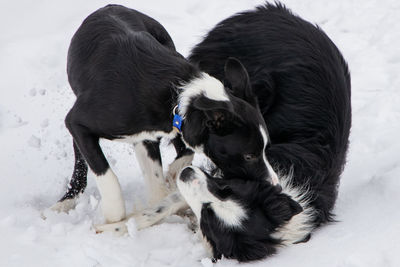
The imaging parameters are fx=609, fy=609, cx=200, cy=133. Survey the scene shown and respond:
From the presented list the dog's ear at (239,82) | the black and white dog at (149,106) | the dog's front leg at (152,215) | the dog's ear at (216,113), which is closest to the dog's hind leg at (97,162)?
the black and white dog at (149,106)

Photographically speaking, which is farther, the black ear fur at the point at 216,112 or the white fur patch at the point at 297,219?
the white fur patch at the point at 297,219

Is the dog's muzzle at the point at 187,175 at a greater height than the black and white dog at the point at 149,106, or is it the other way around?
the black and white dog at the point at 149,106

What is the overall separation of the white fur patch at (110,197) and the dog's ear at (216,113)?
2.61 feet

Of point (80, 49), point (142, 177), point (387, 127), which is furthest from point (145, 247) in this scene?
point (387, 127)

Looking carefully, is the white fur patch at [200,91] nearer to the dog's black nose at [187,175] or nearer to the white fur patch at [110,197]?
the dog's black nose at [187,175]

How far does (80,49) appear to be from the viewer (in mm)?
4461

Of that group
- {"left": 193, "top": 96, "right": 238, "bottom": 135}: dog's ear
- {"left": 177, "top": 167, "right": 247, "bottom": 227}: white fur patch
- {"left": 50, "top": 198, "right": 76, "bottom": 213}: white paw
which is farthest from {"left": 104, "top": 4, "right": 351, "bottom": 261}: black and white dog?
→ {"left": 50, "top": 198, "right": 76, "bottom": 213}: white paw

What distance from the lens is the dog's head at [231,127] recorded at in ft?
12.5

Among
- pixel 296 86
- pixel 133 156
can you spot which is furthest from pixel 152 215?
pixel 296 86

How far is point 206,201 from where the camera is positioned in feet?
12.2

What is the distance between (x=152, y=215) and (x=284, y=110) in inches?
48.2

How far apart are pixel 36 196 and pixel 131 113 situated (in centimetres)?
122

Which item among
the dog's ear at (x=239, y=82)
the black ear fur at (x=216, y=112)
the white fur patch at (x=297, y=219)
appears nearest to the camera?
the black ear fur at (x=216, y=112)

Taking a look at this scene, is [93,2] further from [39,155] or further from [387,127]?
[387,127]
